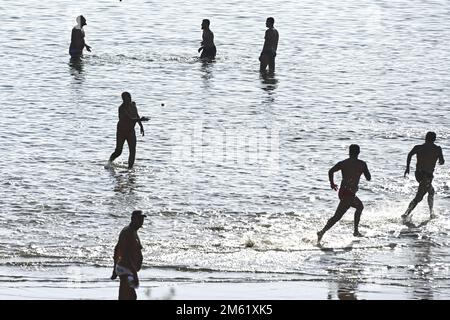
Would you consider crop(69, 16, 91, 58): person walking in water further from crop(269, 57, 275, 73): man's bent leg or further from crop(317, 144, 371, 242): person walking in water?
crop(317, 144, 371, 242): person walking in water

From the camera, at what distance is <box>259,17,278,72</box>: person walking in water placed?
3621 cm

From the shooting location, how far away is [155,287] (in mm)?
18625

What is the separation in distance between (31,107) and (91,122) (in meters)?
2.24

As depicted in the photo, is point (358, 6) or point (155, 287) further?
point (358, 6)

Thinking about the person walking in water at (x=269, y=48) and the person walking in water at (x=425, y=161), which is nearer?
the person walking in water at (x=425, y=161)

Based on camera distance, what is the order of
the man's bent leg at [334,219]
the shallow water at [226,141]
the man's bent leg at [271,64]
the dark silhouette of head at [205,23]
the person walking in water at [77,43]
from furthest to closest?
the person walking in water at [77,43] → the man's bent leg at [271,64] → the dark silhouette of head at [205,23] → the man's bent leg at [334,219] → the shallow water at [226,141]

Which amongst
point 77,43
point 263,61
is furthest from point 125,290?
point 77,43

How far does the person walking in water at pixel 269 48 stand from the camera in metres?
36.2

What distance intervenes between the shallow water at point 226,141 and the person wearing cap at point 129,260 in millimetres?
2273

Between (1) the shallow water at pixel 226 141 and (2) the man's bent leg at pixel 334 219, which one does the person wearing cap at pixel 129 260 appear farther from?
(2) the man's bent leg at pixel 334 219

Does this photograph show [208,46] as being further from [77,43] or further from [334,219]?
[334,219]

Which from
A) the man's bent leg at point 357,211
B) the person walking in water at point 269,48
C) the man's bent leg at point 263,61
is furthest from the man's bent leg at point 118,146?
the man's bent leg at point 263,61

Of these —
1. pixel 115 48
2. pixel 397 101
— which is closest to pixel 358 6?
pixel 115 48
